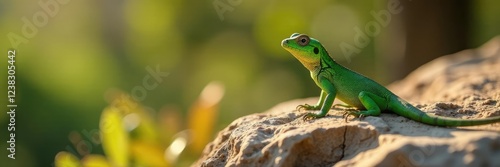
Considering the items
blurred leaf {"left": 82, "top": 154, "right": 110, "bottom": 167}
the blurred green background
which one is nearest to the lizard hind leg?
blurred leaf {"left": 82, "top": 154, "right": 110, "bottom": 167}

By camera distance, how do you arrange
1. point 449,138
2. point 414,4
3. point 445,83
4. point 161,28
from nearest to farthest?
1. point 449,138
2. point 445,83
3. point 414,4
4. point 161,28

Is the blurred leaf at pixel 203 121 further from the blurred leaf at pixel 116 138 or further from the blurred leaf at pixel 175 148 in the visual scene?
the blurred leaf at pixel 116 138

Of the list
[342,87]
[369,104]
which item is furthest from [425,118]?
[342,87]

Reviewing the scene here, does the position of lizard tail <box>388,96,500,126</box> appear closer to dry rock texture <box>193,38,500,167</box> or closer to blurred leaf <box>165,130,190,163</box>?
dry rock texture <box>193,38,500,167</box>

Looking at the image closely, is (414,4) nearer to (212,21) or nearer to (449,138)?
(449,138)

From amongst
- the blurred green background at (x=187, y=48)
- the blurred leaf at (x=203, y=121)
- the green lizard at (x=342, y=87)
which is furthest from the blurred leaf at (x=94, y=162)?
Answer: the blurred green background at (x=187, y=48)

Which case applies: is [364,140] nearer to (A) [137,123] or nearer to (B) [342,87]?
(B) [342,87]

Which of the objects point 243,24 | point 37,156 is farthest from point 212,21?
point 37,156

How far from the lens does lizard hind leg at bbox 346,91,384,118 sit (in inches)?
148

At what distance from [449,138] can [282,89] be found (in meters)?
10.9

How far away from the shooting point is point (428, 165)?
2.89 meters

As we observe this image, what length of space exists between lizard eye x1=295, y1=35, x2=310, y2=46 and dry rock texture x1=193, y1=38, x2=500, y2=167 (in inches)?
16.8

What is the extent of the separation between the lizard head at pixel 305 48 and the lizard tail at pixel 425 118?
0.60 metres

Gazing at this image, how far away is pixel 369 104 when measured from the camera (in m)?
3.83
